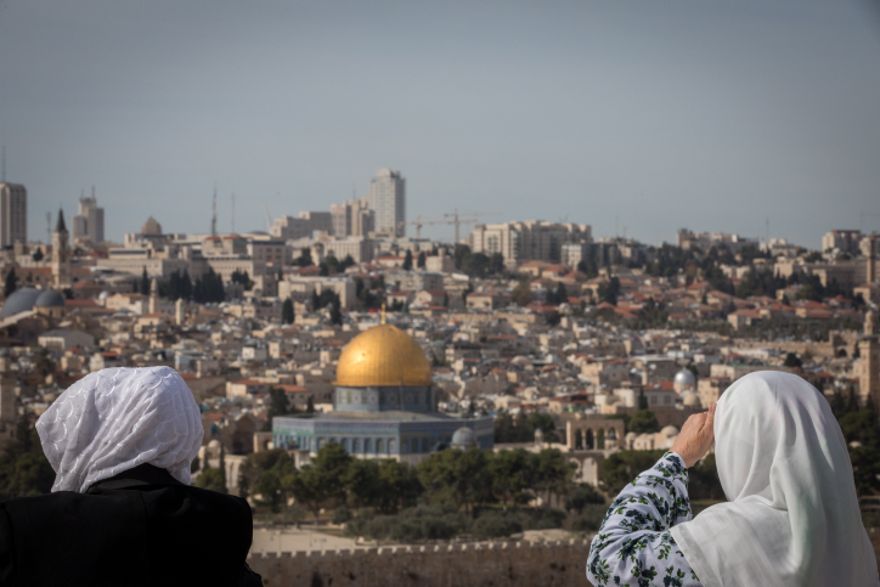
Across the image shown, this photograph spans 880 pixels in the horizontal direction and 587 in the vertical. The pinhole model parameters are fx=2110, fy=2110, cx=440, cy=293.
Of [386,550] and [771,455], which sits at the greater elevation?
[771,455]

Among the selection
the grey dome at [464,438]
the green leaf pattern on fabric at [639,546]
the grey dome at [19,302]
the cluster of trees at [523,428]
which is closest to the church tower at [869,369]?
the cluster of trees at [523,428]

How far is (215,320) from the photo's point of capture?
2650 inches

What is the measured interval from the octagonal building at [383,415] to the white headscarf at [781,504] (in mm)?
27455

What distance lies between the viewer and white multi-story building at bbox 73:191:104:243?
120m

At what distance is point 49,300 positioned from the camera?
61188 mm

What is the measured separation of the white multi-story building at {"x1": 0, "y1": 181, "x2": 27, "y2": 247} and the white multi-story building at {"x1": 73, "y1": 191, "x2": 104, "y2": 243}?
16.0 m

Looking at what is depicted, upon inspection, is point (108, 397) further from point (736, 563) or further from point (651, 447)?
point (651, 447)

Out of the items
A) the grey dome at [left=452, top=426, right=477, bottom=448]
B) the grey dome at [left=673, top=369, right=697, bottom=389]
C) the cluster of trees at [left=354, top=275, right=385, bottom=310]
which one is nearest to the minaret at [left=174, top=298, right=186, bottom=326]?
the cluster of trees at [left=354, top=275, right=385, bottom=310]

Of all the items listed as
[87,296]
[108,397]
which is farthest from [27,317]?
[108,397]

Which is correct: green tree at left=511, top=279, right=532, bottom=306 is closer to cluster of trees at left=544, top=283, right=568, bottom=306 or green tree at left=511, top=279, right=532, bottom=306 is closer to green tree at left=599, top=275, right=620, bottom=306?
cluster of trees at left=544, top=283, right=568, bottom=306

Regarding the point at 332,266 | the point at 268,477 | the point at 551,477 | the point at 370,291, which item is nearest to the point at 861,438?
the point at 551,477

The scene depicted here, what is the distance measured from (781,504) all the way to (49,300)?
59911 mm

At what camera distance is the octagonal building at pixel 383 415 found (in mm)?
30406

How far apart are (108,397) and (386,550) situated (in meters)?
12.4
